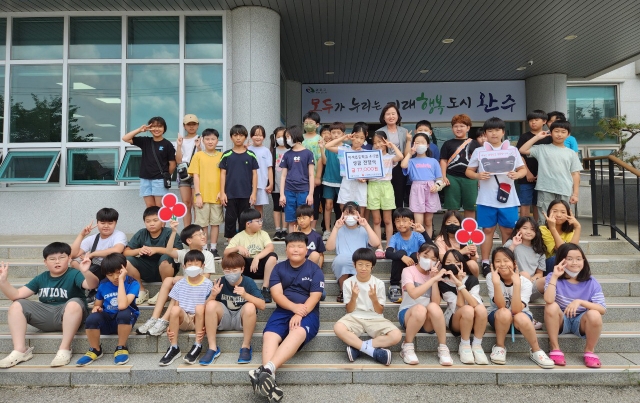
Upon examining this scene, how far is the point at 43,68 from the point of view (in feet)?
25.6

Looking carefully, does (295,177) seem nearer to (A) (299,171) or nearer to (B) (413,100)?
(A) (299,171)

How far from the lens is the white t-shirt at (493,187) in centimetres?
500

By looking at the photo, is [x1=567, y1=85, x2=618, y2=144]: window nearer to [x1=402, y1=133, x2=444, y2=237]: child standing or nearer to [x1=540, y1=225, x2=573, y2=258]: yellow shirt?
[x1=402, y1=133, x2=444, y2=237]: child standing

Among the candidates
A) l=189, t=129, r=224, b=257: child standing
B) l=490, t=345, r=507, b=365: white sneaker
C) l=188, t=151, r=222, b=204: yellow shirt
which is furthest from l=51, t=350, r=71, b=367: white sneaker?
l=490, t=345, r=507, b=365: white sneaker

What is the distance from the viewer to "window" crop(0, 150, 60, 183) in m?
7.36

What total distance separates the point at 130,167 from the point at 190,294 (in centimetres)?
420

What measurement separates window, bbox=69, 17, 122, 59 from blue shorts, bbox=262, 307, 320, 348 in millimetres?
6284

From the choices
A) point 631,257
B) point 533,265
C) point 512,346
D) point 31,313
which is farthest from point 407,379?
point 631,257

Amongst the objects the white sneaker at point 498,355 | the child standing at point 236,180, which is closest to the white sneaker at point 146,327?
the child standing at point 236,180

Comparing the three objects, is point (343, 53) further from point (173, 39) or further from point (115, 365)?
point (115, 365)

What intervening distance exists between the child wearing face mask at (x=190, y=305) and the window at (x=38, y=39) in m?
6.10

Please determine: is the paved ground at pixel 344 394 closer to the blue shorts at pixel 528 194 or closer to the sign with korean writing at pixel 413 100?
the blue shorts at pixel 528 194

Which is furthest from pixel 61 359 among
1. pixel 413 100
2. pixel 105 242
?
pixel 413 100

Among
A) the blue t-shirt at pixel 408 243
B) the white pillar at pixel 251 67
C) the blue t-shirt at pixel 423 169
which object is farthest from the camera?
the white pillar at pixel 251 67
